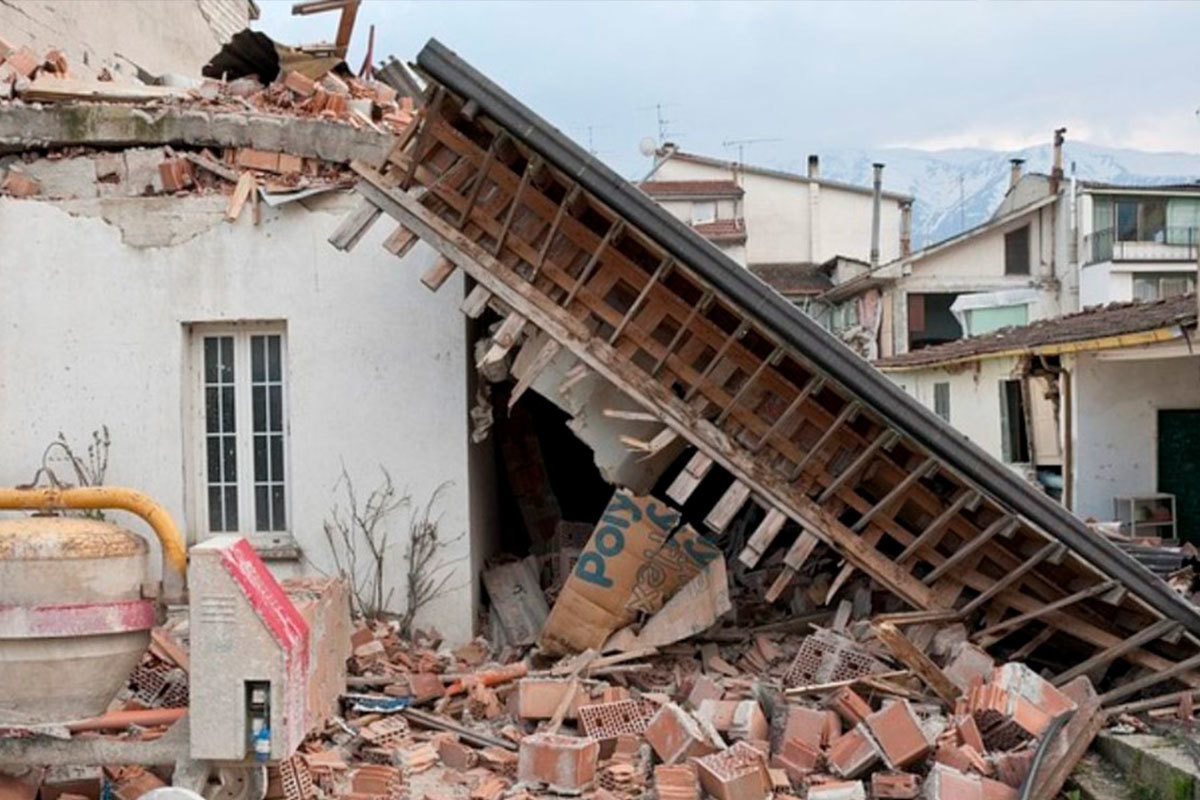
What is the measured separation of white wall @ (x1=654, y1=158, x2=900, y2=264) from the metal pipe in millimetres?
38340

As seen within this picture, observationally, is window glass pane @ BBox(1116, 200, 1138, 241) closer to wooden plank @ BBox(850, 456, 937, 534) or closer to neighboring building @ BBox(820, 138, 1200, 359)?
neighboring building @ BBox(820, 138, 1200, 359)

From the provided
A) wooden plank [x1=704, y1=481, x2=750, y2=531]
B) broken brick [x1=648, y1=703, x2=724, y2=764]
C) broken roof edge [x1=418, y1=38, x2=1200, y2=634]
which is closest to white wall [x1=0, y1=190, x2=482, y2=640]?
broken roof edge [x1=418, y1=38, x2=1200, y2=634]

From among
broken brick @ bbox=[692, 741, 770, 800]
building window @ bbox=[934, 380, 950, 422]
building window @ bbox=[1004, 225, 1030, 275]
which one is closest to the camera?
broken brick @ bbox=[692, 741, 770, 800]

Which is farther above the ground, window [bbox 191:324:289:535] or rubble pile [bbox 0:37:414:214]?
rubble pile [bbox 0:37:414:214]

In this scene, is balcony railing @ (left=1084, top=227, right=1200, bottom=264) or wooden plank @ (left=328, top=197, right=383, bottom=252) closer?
wooden plank @ (left=328, top=197, right=383, bottom=252)

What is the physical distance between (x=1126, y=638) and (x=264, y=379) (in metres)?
7.46

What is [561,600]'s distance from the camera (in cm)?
869

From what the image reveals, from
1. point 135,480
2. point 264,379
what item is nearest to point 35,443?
point 135,480

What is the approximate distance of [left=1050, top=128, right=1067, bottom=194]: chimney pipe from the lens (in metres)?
35.4

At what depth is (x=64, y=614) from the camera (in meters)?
5.64

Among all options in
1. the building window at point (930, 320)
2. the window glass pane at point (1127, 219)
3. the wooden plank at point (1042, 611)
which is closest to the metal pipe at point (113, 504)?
the wooden plank at point (1042, 611)

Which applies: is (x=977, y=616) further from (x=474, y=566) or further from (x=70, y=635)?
(x=70, y=635)

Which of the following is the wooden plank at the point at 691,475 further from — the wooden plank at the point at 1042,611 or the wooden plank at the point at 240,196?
the wooden plank at the point at 240,196

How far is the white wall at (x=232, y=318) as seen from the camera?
9.30 m
